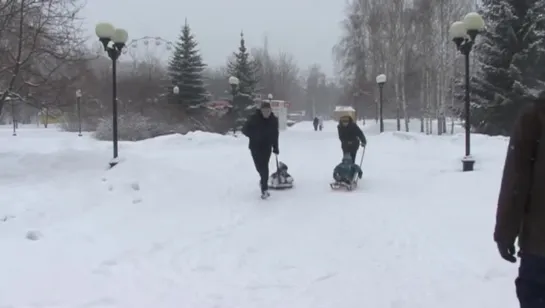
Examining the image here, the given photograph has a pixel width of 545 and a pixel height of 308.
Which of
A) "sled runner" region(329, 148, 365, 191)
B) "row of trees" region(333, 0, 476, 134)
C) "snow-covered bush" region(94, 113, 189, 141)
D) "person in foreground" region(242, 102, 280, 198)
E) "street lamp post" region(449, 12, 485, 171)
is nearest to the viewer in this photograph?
"person in foreground" region(242, 102, 280, 198)

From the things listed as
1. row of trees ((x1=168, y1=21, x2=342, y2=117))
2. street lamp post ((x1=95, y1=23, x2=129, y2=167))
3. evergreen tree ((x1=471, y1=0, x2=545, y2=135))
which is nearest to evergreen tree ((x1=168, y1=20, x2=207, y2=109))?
row of trees ((x1=168, y1=21, x2=342, y2=117))

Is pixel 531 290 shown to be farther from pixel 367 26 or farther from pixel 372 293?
pixel 367 26

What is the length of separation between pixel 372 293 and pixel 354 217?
11.5 ft

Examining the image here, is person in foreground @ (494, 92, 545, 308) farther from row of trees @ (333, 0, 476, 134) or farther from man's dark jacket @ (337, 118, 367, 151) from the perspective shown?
row of trees @ (333, 0, 476, 134)

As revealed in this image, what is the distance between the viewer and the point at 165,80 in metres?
48.3

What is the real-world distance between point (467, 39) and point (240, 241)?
9647 mm

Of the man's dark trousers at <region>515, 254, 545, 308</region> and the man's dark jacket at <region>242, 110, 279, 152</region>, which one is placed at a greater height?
the man's dark jacket at <region>242, 110, 279, 152</region>

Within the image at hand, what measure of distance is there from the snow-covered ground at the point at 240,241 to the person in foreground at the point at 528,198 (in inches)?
64.7

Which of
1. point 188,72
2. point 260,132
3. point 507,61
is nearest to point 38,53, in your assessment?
point 260,132

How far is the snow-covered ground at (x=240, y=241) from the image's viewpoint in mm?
4703

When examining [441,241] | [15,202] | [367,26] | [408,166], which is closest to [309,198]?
[441,241]

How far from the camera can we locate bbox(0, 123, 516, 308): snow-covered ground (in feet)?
15.4

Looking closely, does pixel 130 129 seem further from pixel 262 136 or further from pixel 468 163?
pixel 262 136

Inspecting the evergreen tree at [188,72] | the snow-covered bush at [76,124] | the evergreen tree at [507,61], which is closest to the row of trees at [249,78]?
the evergreen tree at [188,72]
